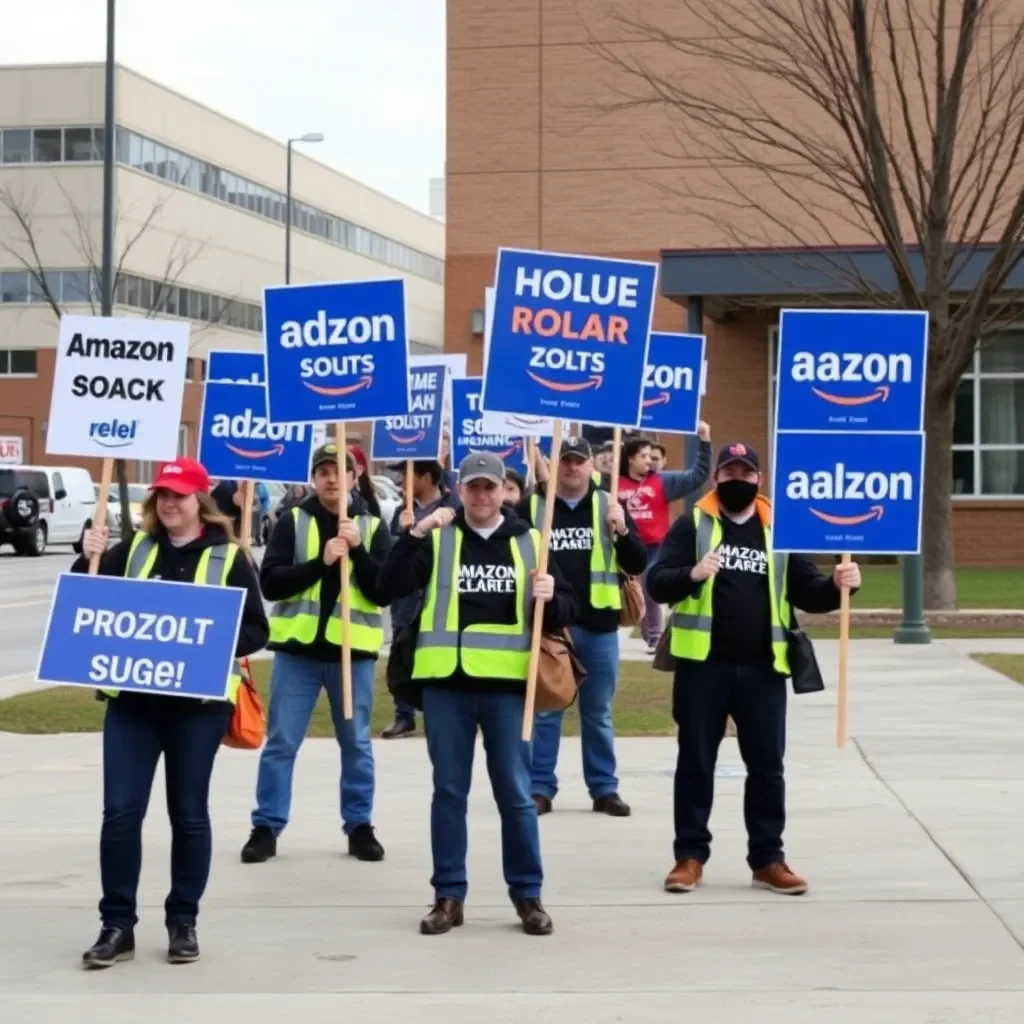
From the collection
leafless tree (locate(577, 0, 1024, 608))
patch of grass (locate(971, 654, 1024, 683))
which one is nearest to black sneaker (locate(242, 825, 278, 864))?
patch of grass (locate(971, 654, 1024, 683))

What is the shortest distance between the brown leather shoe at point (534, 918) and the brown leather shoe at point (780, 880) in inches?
45.7

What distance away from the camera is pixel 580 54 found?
40.8 metres

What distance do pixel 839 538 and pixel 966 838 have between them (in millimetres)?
1529

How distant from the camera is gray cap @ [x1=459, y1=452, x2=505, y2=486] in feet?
26.8

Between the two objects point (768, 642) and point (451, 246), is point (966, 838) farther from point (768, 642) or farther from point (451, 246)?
point (451, 246)

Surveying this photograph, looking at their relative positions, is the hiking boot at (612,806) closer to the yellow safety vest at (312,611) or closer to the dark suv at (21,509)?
the yellow safety vest at (312,611)

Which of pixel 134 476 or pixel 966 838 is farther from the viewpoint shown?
pixel 134 476

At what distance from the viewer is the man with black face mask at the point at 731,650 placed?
895cm

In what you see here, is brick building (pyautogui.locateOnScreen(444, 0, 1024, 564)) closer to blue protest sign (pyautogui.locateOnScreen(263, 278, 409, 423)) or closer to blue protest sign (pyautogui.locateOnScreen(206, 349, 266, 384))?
blue protest sign (pyautogui.locateOnScreen(206, 349, 266, 384))

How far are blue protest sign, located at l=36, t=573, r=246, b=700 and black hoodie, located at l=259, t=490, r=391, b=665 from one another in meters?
1.71

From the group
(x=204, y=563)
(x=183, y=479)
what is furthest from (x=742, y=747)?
(x=183, y=479)

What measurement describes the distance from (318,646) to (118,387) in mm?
1447

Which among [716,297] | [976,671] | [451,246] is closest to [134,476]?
[451,246]

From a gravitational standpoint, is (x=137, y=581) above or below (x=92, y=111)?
below
